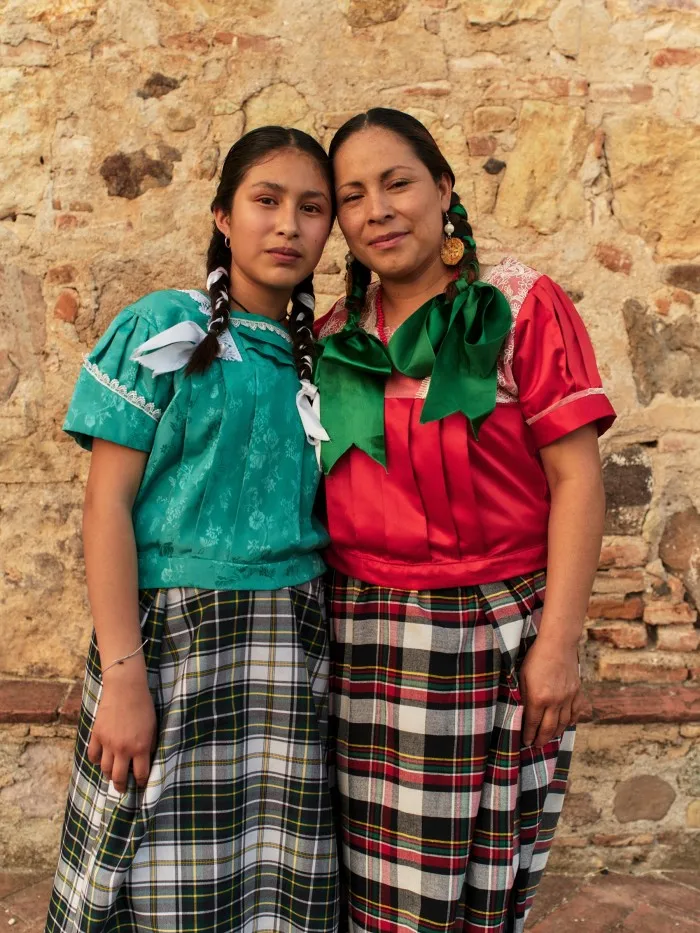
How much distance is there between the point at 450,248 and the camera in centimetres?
166

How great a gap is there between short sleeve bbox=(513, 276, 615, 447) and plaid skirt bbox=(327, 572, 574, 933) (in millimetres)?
324

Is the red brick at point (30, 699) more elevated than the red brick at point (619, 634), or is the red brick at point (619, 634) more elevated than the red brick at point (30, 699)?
the red brick at point (619, 634)

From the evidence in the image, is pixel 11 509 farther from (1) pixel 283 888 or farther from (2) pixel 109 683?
(1) pixel 283 888

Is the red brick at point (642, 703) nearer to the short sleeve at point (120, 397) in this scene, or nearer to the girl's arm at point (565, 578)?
the girl's arm at point (565, 578)

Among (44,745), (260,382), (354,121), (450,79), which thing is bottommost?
(44,745)

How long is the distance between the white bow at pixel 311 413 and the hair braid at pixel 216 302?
19 cm

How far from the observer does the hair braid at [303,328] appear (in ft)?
5.54

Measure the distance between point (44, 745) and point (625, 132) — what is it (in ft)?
8.24

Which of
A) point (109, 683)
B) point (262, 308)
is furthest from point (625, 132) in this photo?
point (109, 683)

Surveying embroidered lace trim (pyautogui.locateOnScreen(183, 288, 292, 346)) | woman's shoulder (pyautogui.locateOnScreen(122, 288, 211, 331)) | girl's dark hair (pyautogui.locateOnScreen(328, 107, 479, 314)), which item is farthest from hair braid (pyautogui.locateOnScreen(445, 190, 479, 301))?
woman's shoulder (pyautogui.locateOnScreen(122, 288, 211, 331))

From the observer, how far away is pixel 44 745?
2.48m

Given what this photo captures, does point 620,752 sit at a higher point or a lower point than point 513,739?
lower

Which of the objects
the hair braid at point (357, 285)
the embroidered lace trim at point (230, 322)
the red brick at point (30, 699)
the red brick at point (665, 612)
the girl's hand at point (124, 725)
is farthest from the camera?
the red brick at point (665, 612)

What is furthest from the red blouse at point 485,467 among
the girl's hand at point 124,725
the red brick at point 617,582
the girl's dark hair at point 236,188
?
the red brick at point 617,582
